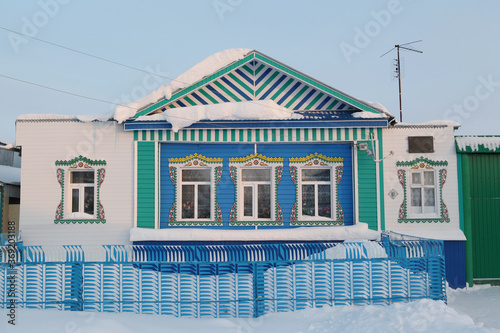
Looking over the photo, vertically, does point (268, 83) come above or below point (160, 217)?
above

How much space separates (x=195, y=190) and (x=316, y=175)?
3394 millimetres

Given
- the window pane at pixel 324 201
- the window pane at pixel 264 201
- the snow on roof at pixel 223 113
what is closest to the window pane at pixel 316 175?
the window pane at pixel 324 201

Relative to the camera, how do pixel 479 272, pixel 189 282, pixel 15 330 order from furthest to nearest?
1. pixel 479 272
2. pixel 189 282
3. pixel 15 330

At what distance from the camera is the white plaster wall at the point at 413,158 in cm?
1261

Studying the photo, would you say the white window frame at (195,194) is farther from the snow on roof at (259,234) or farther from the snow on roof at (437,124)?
the snow on roof at (437,124)

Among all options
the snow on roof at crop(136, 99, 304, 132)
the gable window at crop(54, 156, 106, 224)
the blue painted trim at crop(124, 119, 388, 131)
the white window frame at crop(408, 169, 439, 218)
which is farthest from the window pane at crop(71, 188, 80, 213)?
the white window frame at crop(408, 169, 439, 218)

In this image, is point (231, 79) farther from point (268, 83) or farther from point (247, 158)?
point (247, 158)

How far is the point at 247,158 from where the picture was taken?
12789mm

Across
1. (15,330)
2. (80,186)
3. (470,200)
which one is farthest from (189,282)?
(470,200)

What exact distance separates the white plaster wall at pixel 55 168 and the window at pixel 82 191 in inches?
15.2

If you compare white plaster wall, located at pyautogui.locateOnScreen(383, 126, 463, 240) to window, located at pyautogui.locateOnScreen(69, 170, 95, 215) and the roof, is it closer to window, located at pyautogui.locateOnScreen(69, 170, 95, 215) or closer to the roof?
the roof

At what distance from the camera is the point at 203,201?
1288cm

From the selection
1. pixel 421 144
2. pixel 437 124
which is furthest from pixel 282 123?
pixel 437 124

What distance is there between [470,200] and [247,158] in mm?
6254
